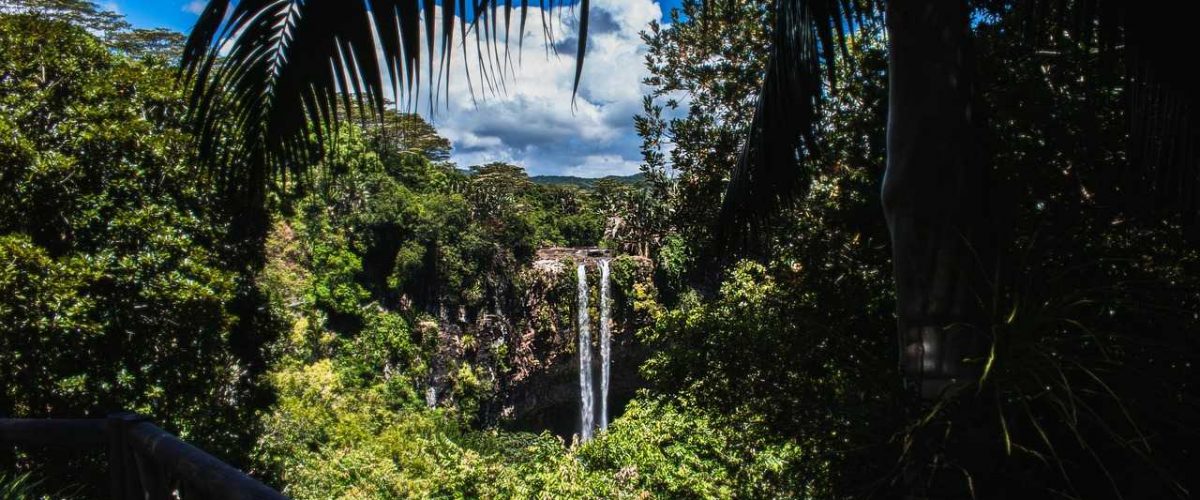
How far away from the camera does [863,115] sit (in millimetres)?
3932

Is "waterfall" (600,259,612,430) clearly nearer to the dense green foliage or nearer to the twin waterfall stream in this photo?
the twin waterfall stream

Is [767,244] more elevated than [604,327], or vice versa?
[767,244]

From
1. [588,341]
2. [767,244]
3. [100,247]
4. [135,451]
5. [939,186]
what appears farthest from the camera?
[588,341]

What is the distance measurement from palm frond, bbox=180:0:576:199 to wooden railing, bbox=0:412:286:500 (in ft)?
2.32

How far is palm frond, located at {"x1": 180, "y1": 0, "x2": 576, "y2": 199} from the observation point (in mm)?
1124

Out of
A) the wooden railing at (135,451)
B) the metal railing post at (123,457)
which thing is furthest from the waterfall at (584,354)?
the metal railing post at (123,457)

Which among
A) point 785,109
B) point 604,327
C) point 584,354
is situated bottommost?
point 584,354

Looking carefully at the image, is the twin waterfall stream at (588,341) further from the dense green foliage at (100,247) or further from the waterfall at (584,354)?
the dense green foliage at (100,247)

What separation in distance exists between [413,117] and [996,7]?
3.12m

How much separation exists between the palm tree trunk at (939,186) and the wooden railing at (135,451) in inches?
75.6

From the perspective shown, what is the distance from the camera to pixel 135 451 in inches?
86.7

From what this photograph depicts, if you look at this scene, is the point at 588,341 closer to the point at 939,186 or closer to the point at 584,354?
the point at 584,354

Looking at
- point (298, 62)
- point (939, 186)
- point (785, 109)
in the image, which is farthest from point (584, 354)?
point (298, 62)

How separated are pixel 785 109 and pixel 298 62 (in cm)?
243
